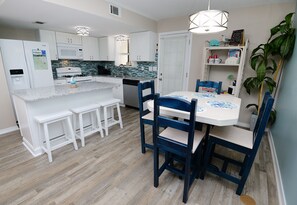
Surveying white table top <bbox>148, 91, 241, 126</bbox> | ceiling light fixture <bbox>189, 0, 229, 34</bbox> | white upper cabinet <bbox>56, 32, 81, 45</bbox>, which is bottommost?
white table top <bbox>148, 91, 241, 126</bbox>

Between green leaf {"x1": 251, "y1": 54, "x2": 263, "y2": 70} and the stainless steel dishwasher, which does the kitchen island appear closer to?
the stainless steel dishwasher

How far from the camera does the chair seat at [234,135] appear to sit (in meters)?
1.54

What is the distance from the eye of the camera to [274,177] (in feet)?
6.11

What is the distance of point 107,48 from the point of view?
192 inches

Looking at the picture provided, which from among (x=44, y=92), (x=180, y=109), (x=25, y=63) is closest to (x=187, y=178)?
(x=180, y=109)

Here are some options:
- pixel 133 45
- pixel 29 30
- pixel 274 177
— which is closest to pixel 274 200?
pixel 274 177

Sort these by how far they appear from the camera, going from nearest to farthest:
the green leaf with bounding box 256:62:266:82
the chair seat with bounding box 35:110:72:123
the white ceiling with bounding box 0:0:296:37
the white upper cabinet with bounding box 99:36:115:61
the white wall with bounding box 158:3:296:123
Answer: the chair seat with bounding box 35:110:72:123
the white ceiling with bounding box 0:0:296:37
the green leaf with bounding box 256:62:266:82
the white wall with bounding box 158:3:296:123
the white upper cabinet with bounding box 99:36:115:61

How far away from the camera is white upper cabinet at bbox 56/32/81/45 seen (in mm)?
4051

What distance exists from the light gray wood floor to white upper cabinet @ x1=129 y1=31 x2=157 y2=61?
270 centimetres

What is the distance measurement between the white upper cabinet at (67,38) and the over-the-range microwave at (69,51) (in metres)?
0.11

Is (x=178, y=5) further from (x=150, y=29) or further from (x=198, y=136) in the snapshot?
(x=198, y=136)

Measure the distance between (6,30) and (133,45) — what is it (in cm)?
306

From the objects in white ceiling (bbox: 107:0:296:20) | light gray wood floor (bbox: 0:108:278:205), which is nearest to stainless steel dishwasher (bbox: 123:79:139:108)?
white ceiling (bbox: 107:0:296:20)

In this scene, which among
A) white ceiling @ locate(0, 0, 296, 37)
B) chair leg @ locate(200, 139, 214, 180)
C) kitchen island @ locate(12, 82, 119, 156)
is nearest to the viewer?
chair leg @ locate(200, 139, 214, 180)
